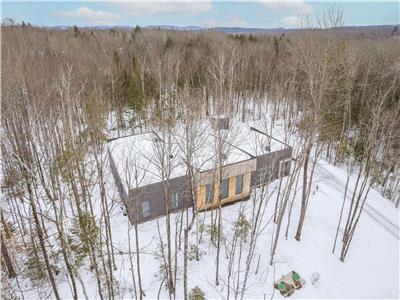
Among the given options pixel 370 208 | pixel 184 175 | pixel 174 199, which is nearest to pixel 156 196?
pixel 174 199

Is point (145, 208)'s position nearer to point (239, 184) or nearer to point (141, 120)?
point (239, 184)

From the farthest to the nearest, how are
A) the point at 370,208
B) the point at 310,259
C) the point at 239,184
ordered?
the point at 370,208 → the point at 239,184 → the point at 310,259

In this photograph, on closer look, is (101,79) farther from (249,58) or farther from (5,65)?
(249,58)

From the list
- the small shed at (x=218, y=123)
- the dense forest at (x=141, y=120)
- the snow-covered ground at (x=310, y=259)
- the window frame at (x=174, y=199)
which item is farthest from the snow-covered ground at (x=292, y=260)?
the small shed at (x=218, y=123)

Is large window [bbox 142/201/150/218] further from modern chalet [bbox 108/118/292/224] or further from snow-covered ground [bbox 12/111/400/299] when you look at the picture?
snow-covered ground [bbox 12/111/400/299]

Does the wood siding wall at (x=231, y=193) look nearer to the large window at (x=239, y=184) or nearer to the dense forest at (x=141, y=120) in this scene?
the large window at (x=239, y=184)
